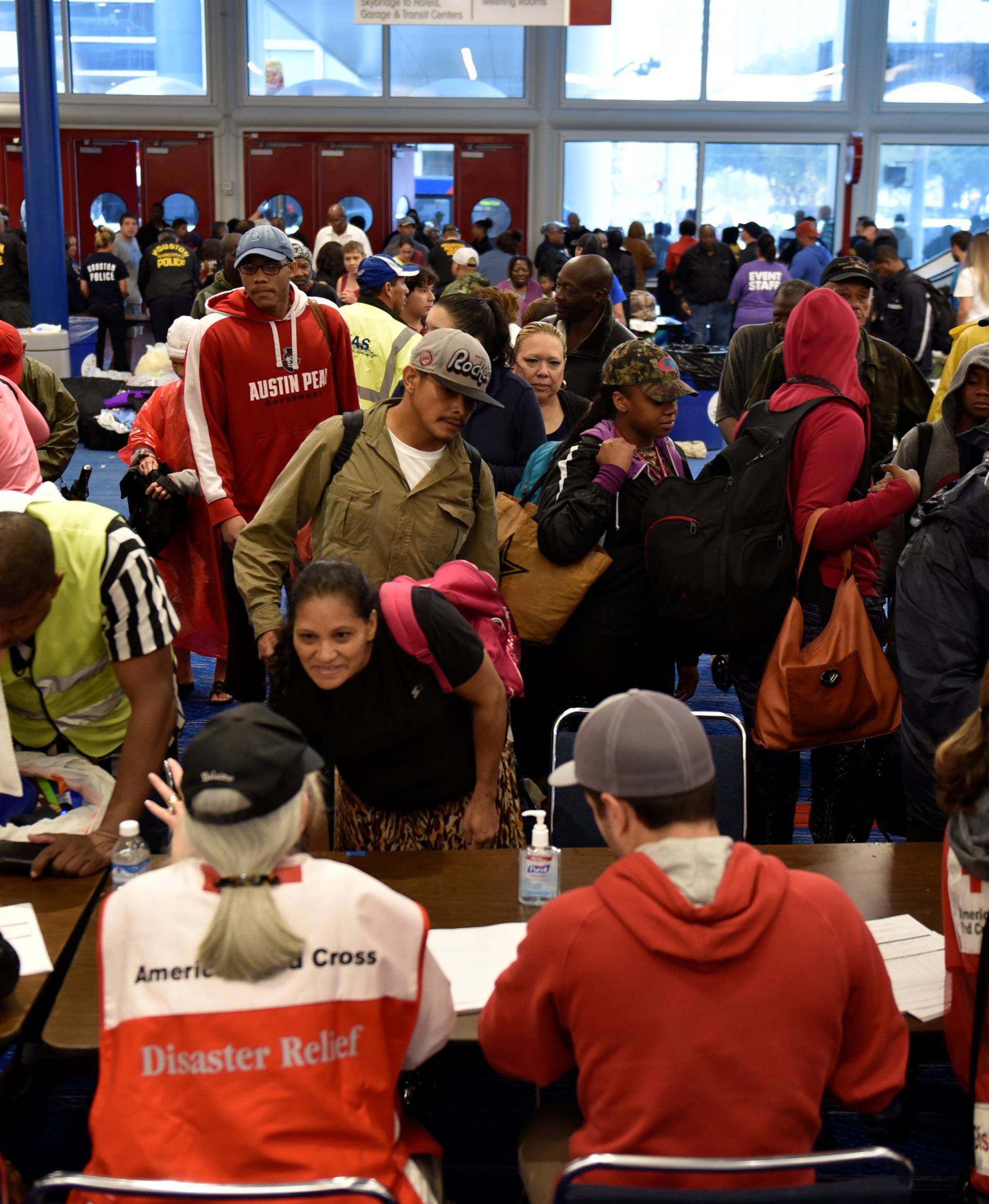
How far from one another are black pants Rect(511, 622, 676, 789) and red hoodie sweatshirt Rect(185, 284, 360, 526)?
45.4 inches

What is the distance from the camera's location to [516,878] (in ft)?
9.02

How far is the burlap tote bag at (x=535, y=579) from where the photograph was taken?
12.4 ft

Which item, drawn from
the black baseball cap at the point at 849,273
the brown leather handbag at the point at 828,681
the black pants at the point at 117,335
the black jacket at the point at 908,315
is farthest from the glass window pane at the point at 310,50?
the brown leather handbag at the point at 828,681

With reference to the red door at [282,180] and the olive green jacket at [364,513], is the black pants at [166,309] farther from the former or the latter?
the olive green jacket at [364,513]

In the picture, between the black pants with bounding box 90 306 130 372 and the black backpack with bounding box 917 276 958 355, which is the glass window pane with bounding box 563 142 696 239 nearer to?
the black pants with bounding box 90 306 130 372

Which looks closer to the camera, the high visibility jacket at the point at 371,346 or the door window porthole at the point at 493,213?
→ the high visibility jacket at the point at 371,346

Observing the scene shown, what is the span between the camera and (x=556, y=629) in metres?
3.81

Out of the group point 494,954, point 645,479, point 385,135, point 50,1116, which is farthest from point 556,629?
point 385,135

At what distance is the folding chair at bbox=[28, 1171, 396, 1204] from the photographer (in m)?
1.57

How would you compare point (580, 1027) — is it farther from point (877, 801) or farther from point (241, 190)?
point (241, 190)

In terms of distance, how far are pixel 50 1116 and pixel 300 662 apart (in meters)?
1.28

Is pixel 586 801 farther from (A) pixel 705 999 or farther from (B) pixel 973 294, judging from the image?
(B) pixel 973 294

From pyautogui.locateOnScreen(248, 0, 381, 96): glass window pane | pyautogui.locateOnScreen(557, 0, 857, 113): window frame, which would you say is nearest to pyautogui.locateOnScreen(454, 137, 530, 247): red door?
pyautogui.locateOnScreen(557, 0, 857, 113): window frame

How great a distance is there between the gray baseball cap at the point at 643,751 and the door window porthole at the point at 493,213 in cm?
1860
